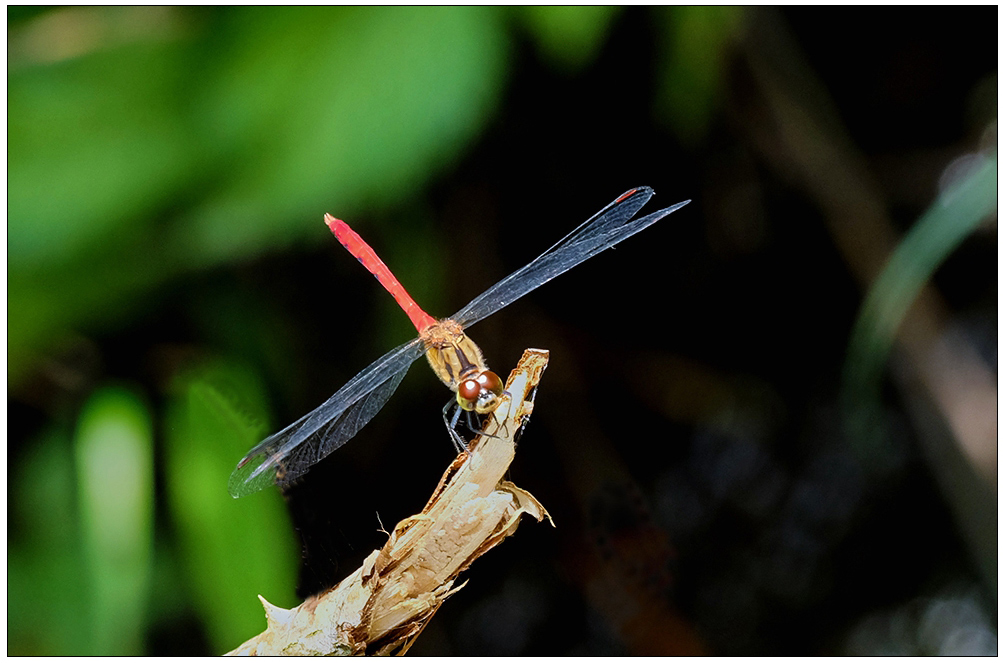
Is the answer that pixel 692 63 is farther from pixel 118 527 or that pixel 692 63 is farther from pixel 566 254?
pixel 118 527

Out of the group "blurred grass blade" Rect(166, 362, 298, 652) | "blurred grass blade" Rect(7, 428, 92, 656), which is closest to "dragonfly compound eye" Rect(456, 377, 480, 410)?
"blurred grass blade" Rect(166, 362, 298, 652)

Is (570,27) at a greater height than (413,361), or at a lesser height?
greater

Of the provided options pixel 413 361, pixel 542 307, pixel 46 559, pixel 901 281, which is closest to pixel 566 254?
pixel 413 361

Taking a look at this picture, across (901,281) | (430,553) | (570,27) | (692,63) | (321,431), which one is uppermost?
(570,27)

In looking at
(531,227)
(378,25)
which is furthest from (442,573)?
(531,227)

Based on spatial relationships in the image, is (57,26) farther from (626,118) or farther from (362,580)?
(362,580)

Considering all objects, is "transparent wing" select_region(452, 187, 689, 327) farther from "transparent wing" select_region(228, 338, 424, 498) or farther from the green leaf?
the green leaf
